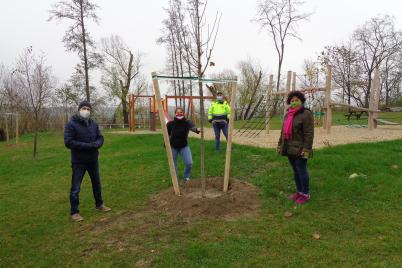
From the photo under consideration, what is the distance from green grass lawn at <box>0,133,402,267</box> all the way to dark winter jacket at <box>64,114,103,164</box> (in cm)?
94

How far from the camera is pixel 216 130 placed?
9094 mm

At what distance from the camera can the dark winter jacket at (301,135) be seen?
196 inches

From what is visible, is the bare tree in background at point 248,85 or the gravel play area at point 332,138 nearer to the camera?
the gravel play area at point 332,138

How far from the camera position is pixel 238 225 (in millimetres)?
4574

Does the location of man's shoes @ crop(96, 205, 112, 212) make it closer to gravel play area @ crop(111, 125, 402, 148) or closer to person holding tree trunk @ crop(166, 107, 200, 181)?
person holding tree trunk @ crop(166, 107, 200, 181)

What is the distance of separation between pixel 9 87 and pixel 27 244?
24086mm

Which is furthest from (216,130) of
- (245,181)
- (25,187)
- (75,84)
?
(75,84)

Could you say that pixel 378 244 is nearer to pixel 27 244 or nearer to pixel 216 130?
pixel 27 244

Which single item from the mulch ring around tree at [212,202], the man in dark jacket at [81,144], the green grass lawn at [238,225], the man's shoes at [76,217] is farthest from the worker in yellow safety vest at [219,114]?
the man's shoes at [76,217]

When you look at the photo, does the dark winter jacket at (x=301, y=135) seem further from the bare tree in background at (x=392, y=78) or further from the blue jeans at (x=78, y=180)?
the bare tree in background at (x=392, y=78)

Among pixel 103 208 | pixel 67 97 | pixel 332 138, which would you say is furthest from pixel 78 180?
pixel 67 97

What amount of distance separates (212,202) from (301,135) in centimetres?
162

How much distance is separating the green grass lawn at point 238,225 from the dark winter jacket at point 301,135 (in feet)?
2.73

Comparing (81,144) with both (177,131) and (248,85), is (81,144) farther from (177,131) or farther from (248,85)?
(248,85)
